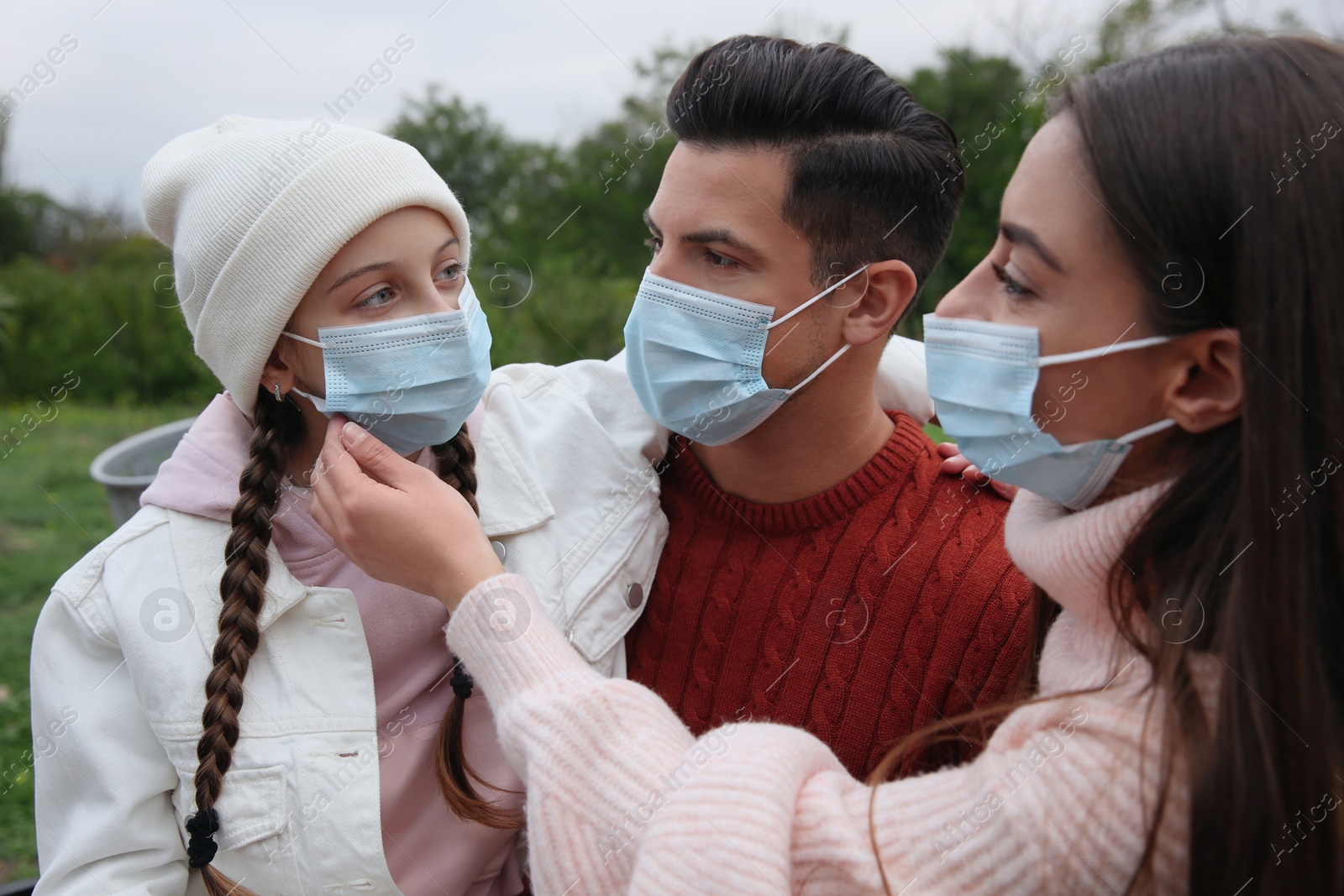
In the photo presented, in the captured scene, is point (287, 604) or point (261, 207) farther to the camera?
point (287, 604)

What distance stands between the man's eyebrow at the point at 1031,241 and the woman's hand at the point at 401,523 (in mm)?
1126

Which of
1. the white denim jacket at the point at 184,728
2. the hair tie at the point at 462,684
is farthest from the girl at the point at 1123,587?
the white denim jacket at the point at 184,728

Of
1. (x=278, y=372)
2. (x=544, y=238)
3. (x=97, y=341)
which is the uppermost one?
(x=278, y=372)

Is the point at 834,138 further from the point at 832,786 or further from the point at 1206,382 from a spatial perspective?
the point at 832,786

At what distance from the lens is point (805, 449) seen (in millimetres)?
2537

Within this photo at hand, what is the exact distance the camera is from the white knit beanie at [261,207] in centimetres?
202

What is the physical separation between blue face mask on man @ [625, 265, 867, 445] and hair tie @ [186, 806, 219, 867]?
1296 mm

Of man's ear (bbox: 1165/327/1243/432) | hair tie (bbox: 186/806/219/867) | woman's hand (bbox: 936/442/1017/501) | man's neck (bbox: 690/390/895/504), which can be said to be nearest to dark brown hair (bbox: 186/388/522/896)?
hair tie (bbox: 186/806/219/867)

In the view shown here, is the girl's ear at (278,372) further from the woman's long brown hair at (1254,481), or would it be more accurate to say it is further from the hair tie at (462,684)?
the woman's long brown hair at (1254,481)

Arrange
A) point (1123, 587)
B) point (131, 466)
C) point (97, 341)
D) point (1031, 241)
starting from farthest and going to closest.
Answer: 1. point (97, 341)
2. point (131, 466)
3. point (1031, 241)
4. point (1123, 587)

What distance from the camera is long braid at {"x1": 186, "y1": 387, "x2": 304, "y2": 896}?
77.7 inches

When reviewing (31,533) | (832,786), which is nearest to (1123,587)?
(832,786)

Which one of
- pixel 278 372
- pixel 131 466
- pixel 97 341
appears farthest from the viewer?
pixel 97 341

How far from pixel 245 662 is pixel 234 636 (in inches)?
2.3
